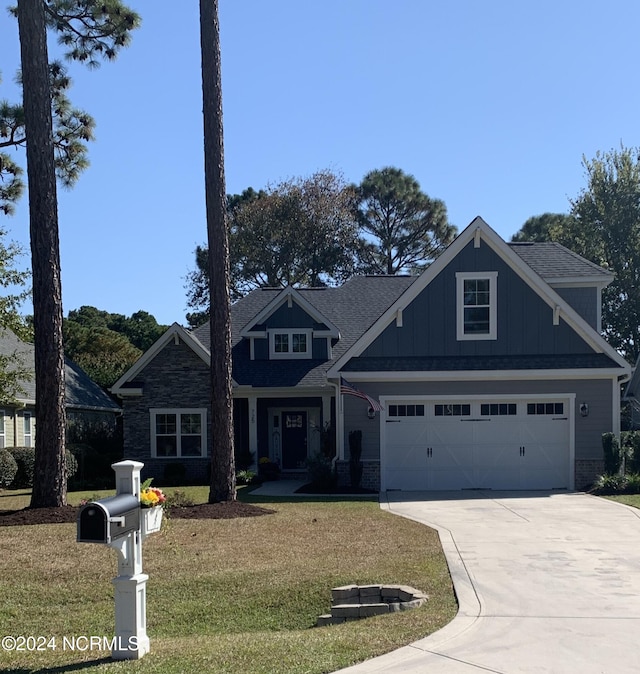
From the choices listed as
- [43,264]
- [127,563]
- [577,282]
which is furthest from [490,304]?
[127,563]

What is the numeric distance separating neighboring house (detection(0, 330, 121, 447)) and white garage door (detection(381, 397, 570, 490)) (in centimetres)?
1162

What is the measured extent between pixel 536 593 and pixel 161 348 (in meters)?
19.3

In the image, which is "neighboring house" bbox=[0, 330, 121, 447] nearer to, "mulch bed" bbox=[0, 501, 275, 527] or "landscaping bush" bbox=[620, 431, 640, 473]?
"mulch bed" bbox=[0, 501, 275, 527]

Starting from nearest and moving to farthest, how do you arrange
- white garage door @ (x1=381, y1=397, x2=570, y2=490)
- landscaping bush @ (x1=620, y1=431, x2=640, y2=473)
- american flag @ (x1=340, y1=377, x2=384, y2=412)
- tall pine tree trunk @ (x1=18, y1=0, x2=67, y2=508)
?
tall pine tree trunk @ (x1=18, y1=0, x2=67, y2=508) → american flag @ (x1=340, y1=377, x2=384, y2=412) → landscaping bush @ (x1=620, y1=431, x2=640, y2=473) → white garage door @ (x1=381, y1=397, x2=570, y2=490)

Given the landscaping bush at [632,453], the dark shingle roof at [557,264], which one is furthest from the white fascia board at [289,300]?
the landscaping bush at [632,453]

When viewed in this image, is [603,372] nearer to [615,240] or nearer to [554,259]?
[554,259]

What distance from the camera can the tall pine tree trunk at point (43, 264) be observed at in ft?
55.3

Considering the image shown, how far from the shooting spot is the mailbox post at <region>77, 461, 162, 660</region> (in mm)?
7402

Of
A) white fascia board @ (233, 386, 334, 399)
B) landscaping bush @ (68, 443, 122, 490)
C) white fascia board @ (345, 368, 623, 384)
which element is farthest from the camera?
landscaping bush @ (68, 443, 122, 490)

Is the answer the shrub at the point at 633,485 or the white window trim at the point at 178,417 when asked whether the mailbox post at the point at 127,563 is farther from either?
the white window trim at the point at 178,417

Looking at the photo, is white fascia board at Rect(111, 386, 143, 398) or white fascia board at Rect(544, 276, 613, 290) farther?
white fascia board at Rect(111, 386, 143, 398)

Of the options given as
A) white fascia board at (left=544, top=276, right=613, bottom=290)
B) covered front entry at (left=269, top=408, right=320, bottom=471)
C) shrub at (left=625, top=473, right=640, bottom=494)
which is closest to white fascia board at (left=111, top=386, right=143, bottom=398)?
covered front entry at (left=269, top=408, right=320, bottom=471)

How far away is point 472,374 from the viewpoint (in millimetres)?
22281

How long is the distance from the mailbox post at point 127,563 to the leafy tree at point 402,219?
48934 millimetres
